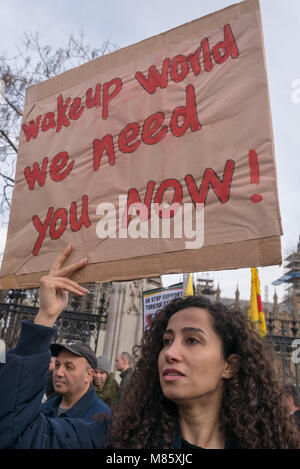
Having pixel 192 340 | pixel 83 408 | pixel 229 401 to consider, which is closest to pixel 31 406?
pixel 192 340

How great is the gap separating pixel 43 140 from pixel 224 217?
1.43 metres

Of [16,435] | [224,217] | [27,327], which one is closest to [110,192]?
[224,217]

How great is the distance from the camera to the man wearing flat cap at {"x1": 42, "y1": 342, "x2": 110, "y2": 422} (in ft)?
A: 10.4

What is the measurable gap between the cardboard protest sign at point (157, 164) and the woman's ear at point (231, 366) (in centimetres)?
44

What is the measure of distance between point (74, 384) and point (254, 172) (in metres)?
2.43

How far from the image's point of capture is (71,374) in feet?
11.2

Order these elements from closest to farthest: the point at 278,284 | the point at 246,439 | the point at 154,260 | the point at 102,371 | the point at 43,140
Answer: the point at 246,439 → the point at 154,260 → the point at 43,140 → the point at 102,371 → the point at 278,284

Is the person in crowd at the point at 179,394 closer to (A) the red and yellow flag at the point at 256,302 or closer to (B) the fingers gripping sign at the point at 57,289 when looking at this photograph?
(B) the fingers gripping sign at the point at 57,289

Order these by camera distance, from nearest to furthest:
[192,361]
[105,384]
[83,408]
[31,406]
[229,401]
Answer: [31,406]
[192,361]
[229,401]
[83,408]
[105,384]

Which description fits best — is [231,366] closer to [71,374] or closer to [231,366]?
[231,366]

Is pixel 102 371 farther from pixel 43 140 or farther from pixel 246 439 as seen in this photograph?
pixel 246 439

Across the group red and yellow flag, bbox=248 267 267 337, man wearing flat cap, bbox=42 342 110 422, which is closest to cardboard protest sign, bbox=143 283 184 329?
red and yellow flag, bbox=248 267 267 337

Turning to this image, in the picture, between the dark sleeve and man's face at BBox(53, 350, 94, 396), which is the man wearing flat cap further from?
the dark sleeve

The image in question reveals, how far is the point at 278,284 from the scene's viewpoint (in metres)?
66.2
